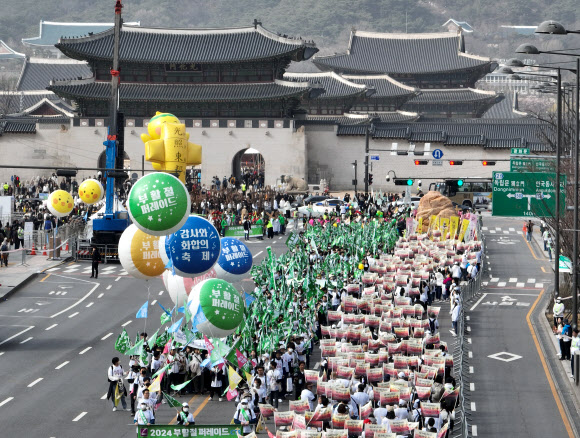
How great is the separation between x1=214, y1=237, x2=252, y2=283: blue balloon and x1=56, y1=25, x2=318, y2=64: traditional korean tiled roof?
167 ft

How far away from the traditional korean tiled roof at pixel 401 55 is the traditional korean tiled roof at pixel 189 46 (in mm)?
25398

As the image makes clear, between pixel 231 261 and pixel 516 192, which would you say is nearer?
pixel 231 261

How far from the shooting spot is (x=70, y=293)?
143 feet

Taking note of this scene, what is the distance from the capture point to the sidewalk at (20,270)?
4387 centimetres

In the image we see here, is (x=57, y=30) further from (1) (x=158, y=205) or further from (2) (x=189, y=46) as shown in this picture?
(1) (x=158, y=205)

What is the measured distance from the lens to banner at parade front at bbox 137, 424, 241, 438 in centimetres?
2157

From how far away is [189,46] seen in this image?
273 ft

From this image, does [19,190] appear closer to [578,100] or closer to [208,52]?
[208,52]

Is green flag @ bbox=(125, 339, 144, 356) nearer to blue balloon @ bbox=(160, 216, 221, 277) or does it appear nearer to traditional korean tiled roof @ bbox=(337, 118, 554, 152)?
blue balloon @ bbox=(160, 216, 221, 277)

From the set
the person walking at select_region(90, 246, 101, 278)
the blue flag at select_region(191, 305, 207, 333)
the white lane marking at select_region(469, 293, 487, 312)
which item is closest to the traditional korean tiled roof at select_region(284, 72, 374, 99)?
the person walking at select_region(90, 246, 101, 278)

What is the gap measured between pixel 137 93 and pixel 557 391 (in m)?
57.3

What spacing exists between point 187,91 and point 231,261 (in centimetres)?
5350

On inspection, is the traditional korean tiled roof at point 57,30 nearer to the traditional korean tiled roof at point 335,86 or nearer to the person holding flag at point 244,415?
the traditional korean tiled roof at point 335,86

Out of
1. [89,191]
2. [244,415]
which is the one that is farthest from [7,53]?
[244,415]
